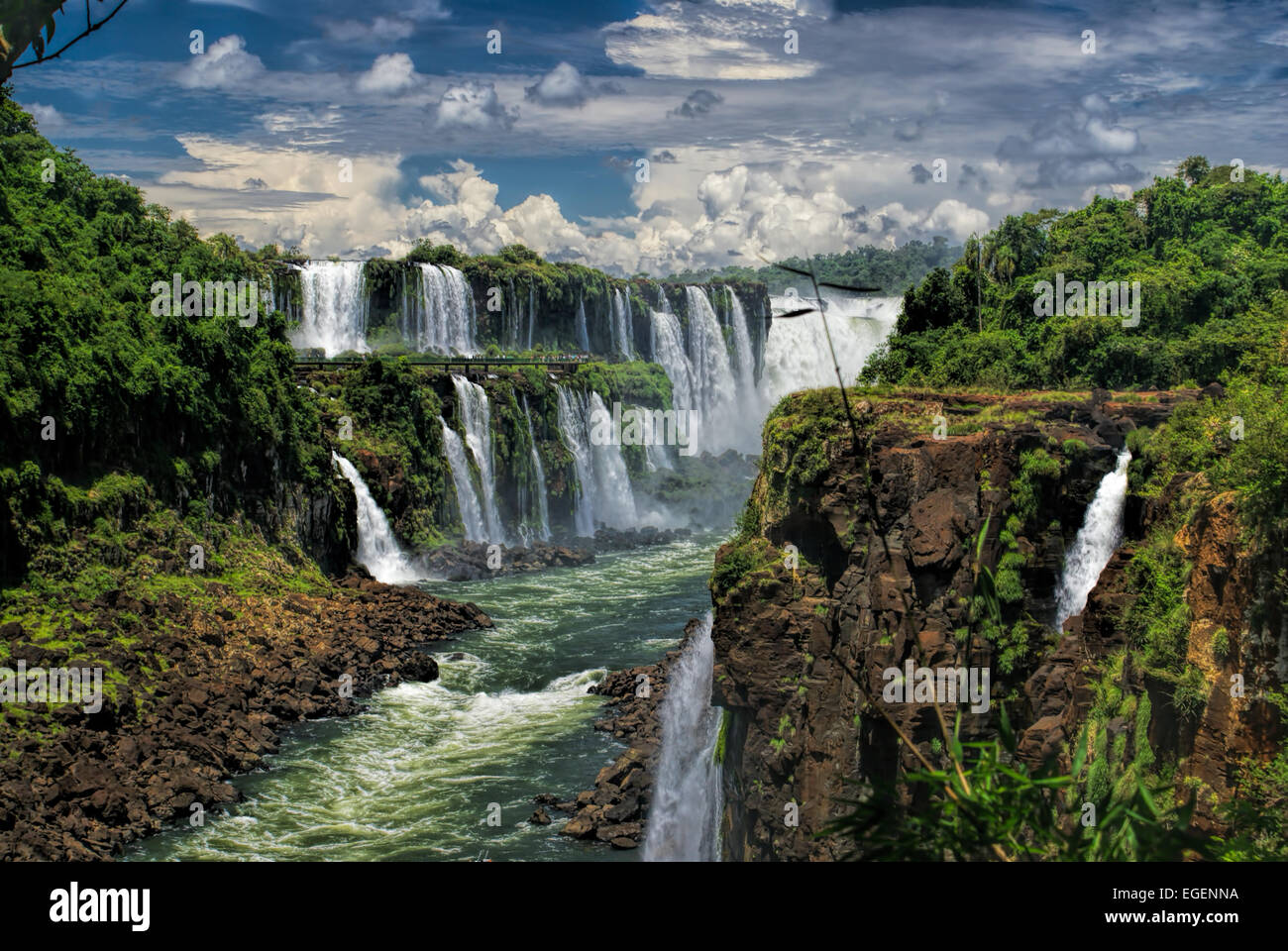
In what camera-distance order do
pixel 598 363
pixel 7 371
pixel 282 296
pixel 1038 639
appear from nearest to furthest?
pixel 1038 639, pixel 7 371, pixel 282 296, pixel 598 363

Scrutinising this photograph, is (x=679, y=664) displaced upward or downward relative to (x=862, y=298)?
downward

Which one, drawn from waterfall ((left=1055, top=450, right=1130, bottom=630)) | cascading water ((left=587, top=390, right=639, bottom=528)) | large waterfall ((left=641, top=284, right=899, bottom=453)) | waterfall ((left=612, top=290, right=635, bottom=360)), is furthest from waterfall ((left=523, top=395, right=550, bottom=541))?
waterfall ((left=1055, top=450, right=1130, bottom=630))

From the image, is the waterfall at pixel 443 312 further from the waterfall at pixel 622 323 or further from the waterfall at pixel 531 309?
the waterfall at pixel 622 323

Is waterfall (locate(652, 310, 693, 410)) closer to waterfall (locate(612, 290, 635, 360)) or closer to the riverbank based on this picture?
waterfall (locate(612, 290, 635, 360))

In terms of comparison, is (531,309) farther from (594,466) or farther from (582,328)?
(594,466)

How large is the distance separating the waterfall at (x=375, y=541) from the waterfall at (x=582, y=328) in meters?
31.6

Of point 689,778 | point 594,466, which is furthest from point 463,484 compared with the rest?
point 689,778

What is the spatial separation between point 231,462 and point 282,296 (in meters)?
23.9

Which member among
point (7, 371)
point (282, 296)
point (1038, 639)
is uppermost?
point (282, 296)

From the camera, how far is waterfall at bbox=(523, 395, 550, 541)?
5631 cm

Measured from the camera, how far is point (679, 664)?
102 ft

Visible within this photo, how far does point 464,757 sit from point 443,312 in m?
42.7
